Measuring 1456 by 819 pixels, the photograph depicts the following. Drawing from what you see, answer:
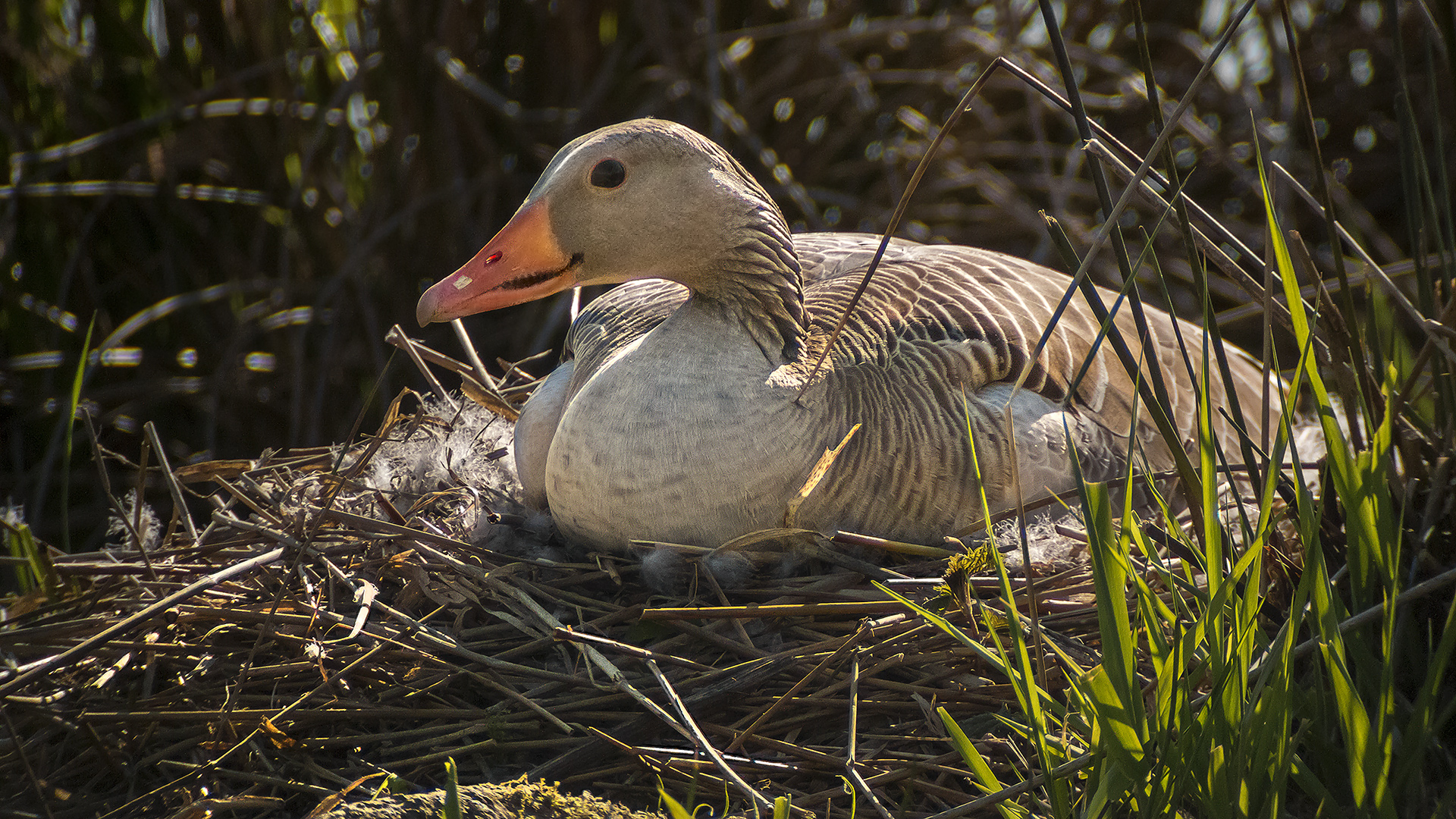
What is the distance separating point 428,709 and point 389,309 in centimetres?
282

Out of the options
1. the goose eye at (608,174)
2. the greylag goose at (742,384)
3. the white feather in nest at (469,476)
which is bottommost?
the white feather in nest at (469,476)

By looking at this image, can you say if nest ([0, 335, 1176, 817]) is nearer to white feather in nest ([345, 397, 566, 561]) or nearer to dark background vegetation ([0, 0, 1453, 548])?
white feather in nest ([345, 397, 566, 561])

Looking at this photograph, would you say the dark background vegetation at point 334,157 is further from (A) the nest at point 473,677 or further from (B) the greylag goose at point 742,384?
(A) the nest at point 473,677

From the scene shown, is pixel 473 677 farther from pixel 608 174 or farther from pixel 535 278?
pixel 608 174

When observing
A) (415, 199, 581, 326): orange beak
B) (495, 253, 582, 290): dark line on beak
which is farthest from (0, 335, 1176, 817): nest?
(495, 253, 582, 290): dark line on beak

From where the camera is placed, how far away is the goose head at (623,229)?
2.27 metres

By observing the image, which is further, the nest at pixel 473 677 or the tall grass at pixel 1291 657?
the nest at pixel 473 677

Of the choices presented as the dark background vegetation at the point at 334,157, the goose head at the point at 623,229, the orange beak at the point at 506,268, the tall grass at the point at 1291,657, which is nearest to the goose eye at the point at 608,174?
the goose head at the point at 623,229

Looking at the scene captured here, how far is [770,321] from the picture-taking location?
2.49m

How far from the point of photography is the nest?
1.72 m

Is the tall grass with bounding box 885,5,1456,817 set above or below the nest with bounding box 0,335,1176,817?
above

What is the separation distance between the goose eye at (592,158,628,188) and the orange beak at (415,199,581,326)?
0.42 feet

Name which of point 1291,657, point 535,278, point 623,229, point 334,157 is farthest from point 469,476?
point 334,157

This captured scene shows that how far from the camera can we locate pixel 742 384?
2242 millimetres
